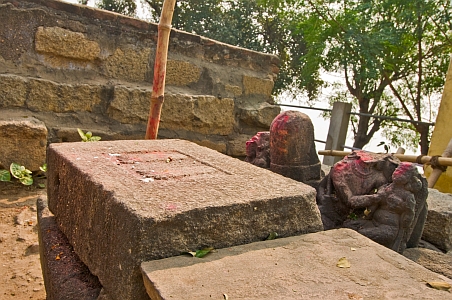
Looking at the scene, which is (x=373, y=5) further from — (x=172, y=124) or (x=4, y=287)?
(x=4, y=287)

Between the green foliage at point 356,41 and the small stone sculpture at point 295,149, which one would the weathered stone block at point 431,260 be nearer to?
the small stone sculpture at point 295,149

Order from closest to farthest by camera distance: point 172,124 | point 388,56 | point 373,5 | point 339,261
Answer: point 339,261 < point 172,124 < point 373,5 < point 388,56

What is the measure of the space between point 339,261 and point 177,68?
249cm

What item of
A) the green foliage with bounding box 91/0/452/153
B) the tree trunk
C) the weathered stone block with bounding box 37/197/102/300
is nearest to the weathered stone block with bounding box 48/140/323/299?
the weathered stone block with bounding box 37/197/102/300

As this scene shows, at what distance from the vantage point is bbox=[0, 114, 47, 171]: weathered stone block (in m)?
2.51

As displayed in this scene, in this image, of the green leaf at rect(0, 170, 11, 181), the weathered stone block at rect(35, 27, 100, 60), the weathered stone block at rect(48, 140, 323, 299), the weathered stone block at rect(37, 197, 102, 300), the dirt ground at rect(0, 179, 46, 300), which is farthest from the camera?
the weathered stone block at rect(35, 27, 100, 60)

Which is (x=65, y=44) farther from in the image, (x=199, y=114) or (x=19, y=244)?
(x=19, y=244)

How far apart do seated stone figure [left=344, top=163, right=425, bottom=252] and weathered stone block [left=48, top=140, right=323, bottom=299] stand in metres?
0.46

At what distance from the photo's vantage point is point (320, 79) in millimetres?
7660

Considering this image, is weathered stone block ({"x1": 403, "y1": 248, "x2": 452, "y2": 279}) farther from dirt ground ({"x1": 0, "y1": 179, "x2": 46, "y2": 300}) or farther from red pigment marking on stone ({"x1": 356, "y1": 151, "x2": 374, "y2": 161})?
dirt ground ({"x1": 0, "y1": 179, "x2": 46, "y2": 300})

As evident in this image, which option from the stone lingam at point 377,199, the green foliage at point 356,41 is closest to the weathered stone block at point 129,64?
the stone lingam at point 377,199

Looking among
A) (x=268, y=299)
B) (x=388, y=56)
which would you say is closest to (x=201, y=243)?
(x=268, y=299)

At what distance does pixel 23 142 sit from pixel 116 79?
0.81m

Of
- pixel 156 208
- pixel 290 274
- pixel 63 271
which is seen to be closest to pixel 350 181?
pixel 290 274
